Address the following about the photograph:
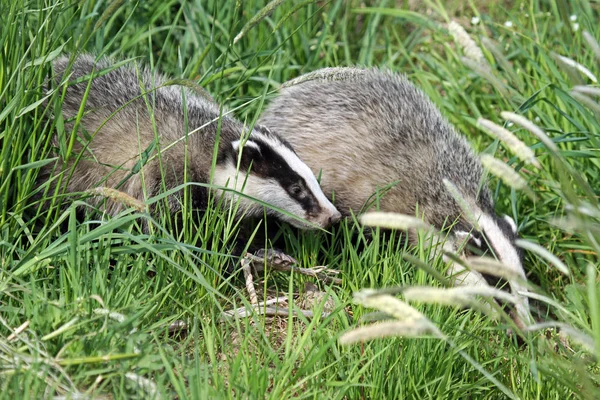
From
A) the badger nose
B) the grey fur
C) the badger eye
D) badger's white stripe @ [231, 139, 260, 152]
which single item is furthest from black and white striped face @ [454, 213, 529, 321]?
badger's white stripe @ [231, 139, 260, 152]

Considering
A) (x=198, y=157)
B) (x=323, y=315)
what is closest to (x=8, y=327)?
(x=323, y=315)

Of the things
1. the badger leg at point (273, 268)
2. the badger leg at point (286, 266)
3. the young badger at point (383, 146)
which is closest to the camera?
the badger leg at point (273, 268)

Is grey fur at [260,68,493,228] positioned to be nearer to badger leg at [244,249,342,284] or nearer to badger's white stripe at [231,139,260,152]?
badger's white stripe at [231,139,260,152]

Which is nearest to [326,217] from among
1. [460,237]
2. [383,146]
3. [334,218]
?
[334,218]

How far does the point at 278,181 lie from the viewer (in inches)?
186

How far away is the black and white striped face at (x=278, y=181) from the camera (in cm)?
466

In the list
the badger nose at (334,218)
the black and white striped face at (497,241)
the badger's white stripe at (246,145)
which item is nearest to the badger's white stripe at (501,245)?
the black and white striped face at (497,241)

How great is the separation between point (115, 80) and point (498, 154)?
2504mm

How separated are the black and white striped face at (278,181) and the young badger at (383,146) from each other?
509 mm

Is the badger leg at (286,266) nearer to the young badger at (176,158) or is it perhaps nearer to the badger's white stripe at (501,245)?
the young badger at (176,158)

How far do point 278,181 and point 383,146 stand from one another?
41.9 inches

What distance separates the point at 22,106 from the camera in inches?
150

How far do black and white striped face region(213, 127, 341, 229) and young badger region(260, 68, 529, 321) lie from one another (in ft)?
1.67

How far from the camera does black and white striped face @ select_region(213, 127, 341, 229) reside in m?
4.66
